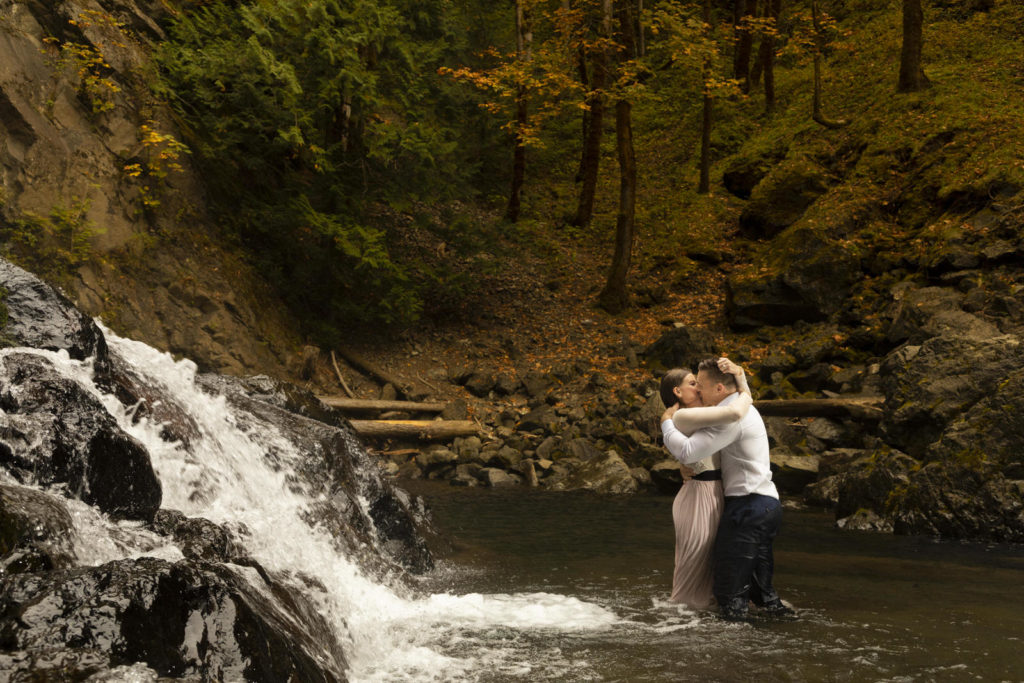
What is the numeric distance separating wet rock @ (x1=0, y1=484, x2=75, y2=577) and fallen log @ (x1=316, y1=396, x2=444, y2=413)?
1040cm

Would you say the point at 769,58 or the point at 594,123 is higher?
the point at 769,58

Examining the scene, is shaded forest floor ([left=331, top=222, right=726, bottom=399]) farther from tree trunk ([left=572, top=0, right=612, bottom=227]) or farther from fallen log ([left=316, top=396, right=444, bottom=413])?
tree trunk ([left=572, top=0, right=612, bottom=227])

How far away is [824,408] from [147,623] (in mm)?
11257

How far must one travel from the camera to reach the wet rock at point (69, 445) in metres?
5.08

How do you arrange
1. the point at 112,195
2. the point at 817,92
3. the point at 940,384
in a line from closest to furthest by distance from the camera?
the point at 940,384 < the point at 112,195 < the point at 817,92

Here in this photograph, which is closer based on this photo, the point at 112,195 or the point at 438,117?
the point at 112,195

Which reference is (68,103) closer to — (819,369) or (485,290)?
(485,290)

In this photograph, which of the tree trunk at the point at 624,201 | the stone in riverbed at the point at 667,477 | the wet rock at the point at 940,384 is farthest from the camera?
the tree trunk at the point at 624,201

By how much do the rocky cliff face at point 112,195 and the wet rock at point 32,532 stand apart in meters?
9.20

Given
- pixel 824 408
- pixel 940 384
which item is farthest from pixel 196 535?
pixel 824 408

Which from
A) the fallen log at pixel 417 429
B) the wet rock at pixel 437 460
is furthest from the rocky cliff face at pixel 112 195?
the wet rock at pixel 437 460

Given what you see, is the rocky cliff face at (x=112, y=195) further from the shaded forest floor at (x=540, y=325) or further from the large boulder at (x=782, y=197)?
the large boulder at (x=782, y=197)

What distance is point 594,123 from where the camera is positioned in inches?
872

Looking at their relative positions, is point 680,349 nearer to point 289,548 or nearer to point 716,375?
point 716,375
